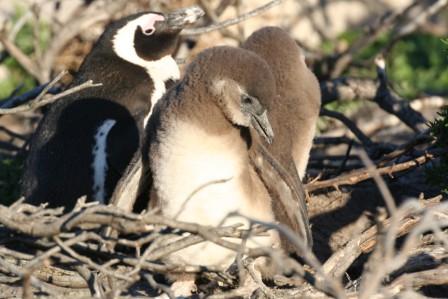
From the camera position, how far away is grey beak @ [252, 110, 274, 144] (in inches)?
174

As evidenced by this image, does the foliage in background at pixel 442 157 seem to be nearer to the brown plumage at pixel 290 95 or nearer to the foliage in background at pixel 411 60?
the brown plumage at pixel 290 95

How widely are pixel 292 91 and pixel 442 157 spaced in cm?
77

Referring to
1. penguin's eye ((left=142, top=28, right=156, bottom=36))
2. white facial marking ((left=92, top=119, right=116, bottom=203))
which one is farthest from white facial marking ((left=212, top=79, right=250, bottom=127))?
penguin's eye ((left=142, top=28, right=156, bottom=36))

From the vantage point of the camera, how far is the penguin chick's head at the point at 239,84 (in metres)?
4.35

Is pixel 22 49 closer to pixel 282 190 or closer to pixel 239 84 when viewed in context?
pixel 282 190

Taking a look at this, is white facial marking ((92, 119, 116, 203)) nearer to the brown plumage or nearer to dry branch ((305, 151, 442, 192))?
the brown plumage

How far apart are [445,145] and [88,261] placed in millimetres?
1990

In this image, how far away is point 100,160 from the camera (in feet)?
18.1

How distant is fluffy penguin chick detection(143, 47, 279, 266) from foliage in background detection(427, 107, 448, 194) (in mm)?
1028

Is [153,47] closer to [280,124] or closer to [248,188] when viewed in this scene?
[280,124]

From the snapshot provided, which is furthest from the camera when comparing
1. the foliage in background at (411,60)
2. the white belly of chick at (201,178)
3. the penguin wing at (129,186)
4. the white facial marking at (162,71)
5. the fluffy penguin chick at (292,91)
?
the foliage in background at (411,60)

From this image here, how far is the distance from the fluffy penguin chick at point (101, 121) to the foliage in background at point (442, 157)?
1.41 metres

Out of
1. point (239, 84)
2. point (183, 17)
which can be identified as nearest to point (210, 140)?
point (239, 84)

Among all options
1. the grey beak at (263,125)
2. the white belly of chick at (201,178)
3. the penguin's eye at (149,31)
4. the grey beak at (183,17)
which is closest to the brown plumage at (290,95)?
the grey beak at (263,125)
